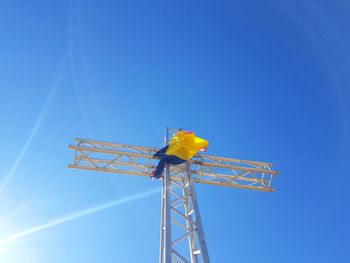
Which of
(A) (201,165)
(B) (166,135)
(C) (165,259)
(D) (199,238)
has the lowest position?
(C) (165,259)

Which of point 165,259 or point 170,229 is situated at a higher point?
point 170,229

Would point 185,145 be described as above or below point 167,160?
above

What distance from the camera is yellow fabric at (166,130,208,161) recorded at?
1138 cm

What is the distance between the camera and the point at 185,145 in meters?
11.4

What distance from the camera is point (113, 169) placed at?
44.5ft

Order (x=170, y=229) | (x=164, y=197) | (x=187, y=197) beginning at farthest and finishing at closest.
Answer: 1. (x=187, y=197)
2. (x=164, y=197)
3. (x=170, y=229)

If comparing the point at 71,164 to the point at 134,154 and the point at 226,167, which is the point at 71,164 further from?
the point at 226,167

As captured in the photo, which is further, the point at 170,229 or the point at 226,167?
the point at 226,167

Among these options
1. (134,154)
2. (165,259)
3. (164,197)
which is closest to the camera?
(165,259)

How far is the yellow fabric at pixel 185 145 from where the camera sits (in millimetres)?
11383

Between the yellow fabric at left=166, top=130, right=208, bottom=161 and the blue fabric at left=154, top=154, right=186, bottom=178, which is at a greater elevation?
the yellow fabric at left=166, top=130, right=208, bottom=161

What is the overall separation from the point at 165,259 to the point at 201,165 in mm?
5746

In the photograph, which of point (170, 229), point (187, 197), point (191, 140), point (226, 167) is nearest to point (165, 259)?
point (170, 229)

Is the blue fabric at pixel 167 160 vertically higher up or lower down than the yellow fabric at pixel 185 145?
lower down
